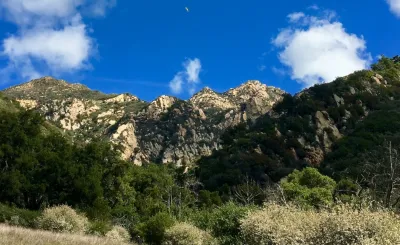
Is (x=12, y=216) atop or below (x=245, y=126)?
below

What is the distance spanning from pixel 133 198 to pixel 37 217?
2907 centimetres

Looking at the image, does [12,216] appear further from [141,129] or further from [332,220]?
[141,129]

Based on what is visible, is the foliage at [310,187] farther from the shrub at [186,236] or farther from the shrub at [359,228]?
the shrub at [359,228]

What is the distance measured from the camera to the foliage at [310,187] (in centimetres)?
5419

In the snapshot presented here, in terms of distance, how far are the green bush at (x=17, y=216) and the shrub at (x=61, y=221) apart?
2.08m

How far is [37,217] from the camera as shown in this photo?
36688 mm

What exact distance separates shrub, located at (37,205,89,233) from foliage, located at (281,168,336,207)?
26153 millimetres

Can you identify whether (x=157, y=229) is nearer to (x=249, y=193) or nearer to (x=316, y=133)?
(x=249, y=193)

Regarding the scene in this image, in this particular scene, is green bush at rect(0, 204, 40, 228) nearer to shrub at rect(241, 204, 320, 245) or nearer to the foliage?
shrub at rect(241, 204, 320, 245)

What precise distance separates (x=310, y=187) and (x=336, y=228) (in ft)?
166

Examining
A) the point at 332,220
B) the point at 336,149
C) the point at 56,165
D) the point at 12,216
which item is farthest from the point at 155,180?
the point at 332,220

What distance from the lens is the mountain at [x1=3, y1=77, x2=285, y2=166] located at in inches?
6019

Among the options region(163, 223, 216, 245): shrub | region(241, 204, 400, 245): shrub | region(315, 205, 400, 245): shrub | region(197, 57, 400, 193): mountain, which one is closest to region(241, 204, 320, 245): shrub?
region(241, 204, 400, 245): shrub

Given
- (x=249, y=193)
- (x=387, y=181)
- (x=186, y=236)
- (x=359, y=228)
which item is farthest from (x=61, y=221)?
(x=249, y=193)
